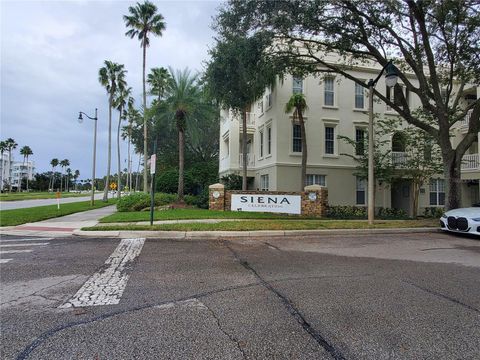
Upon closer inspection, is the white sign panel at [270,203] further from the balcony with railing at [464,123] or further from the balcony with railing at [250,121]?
the balcony with railing at [464,123]

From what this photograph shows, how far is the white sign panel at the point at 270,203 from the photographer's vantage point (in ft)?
58.0

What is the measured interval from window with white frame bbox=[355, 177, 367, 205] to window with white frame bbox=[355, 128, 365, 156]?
194 cm

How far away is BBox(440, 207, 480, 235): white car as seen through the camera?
35.6ft

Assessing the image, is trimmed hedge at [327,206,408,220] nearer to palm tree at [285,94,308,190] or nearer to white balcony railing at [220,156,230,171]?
palm tree at [285,94,308,190]

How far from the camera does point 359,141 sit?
22750 mm

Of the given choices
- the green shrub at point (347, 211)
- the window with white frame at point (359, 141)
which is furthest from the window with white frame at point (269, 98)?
the green shrub at point (347, 211)

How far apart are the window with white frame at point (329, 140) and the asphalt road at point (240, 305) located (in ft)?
49.9

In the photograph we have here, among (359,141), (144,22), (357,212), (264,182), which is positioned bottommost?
(357,212)

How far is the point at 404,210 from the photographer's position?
24.1 metres

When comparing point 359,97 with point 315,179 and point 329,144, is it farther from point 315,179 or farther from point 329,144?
point 315,179

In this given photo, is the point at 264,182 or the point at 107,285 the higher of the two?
Answer: the point at 264,182

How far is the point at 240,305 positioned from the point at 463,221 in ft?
31.9

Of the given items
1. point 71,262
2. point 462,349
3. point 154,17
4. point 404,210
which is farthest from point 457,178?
point 154,17

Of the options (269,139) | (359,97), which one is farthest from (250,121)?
(359,97)
